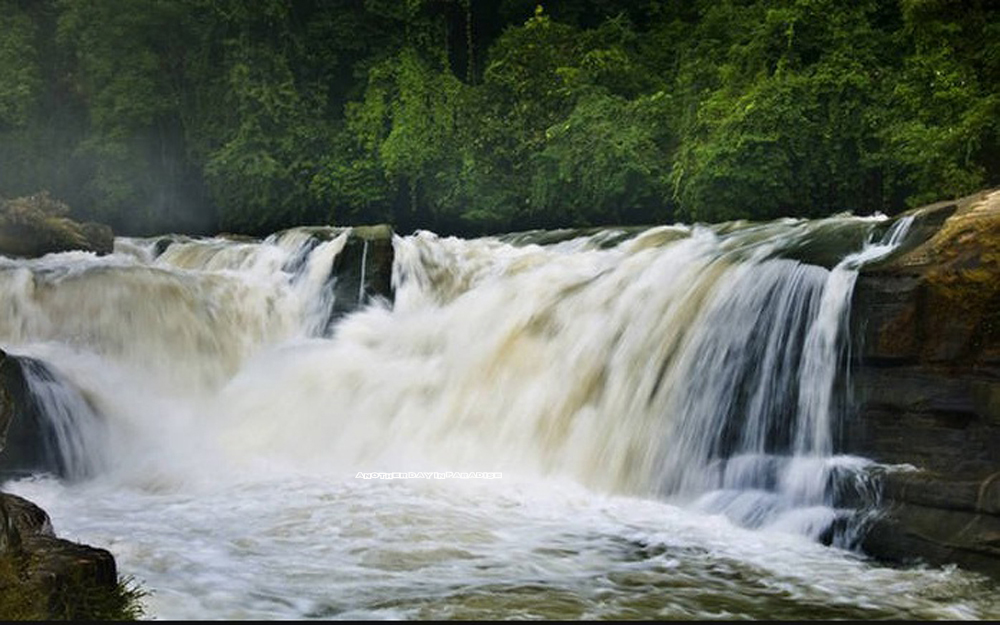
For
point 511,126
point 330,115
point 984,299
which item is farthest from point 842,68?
point 330,115

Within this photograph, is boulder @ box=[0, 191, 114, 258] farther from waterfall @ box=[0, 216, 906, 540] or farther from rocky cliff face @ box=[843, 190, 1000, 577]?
rocky cliff face @ box=[843, 190, 1000, 577]

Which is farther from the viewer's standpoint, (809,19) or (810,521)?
(809,19)

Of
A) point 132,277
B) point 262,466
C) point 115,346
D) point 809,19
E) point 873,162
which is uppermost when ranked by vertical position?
point 809,19

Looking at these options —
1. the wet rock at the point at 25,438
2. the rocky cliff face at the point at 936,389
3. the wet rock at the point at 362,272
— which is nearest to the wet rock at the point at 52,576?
the wet rock at the point at 25,438

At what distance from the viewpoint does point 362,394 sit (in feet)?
29.0

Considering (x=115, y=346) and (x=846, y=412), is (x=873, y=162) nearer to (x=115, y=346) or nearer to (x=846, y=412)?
(x=846, y=412)

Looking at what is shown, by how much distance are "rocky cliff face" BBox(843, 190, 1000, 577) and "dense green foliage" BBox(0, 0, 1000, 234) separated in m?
5.44

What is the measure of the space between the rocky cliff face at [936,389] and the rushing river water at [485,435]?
16cm

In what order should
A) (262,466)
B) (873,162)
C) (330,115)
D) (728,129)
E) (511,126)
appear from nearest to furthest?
(262,466)
(873,162)
(728,129)
(511,126)
(330,115)

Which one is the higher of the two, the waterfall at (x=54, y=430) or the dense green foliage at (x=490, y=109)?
the dense green foliage at (x=490, y=109)

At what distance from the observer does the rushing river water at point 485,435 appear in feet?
15.4

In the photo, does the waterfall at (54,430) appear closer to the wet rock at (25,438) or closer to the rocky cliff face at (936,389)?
the wet rock at (25,438)

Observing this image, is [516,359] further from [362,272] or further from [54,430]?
[54,430]

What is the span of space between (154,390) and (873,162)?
920 centimetres
